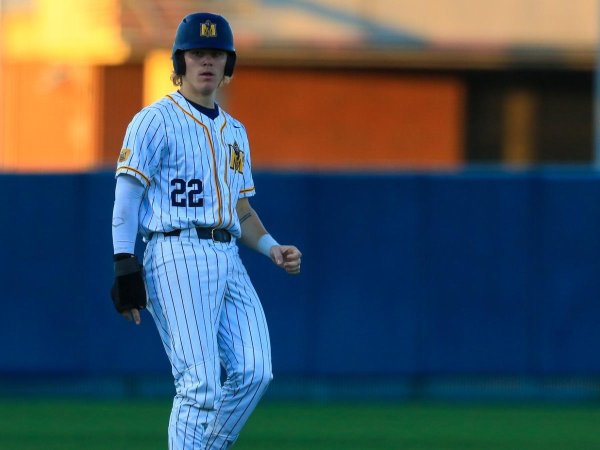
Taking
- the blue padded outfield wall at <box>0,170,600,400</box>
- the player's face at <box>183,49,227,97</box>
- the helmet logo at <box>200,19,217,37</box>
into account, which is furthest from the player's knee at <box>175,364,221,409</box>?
the blue padded outfield wall at <box>0,170,600,400</box>

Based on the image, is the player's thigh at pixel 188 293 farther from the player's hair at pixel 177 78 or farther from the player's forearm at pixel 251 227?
the player's hair at pixel 177 78

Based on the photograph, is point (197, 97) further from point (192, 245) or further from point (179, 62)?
point (192, 245)

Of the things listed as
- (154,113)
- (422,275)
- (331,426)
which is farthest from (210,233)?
(422,275)

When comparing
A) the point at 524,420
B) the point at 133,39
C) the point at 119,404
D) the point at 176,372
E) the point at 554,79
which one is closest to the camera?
the point at 176,372

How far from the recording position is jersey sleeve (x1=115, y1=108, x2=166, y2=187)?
5164mm

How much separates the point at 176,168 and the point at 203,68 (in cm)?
39

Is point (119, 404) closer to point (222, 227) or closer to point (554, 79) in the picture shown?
point (222, 227)

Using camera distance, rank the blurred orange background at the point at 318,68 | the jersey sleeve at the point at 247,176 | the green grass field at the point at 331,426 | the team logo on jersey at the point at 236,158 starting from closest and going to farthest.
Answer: the team logo on jersey at the point at 236,158 → the jersey sleeve at the point at 247,176 → the green grass field at the point at 331,426 → the blurred orange background at the point at 318,68

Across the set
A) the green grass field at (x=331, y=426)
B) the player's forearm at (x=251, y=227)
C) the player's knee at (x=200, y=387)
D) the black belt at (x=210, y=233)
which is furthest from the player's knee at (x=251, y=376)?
the green grass field at (x=331, y=426)

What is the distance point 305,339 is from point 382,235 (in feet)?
2.80

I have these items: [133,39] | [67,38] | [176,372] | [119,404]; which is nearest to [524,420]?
[119,404]

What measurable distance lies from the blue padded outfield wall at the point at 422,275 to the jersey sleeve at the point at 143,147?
160 inches

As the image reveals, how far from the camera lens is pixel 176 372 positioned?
5.28 meters

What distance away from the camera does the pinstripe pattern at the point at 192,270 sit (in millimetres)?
5215
